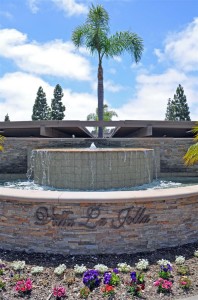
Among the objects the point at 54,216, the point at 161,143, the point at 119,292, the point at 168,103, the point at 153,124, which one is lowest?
the point at 119,292

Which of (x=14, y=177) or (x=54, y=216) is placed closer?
(x=54, y=216)

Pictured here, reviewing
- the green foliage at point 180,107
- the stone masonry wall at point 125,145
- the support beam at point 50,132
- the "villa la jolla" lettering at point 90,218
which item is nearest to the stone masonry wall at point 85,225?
the "villa la jolla" lettering at point 90,218

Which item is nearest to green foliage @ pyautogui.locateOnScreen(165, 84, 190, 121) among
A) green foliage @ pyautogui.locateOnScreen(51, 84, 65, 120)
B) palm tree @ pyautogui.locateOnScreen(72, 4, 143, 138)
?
green foliage @ pyautogui.locateOnScreen(51, 84, 65, 120)

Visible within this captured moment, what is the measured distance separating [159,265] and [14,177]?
826 centimetres

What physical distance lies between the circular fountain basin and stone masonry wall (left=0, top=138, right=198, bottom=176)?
118 inches

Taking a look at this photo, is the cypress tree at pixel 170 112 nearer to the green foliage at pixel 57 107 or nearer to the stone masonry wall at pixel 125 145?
the green foliage at pixel 57 107

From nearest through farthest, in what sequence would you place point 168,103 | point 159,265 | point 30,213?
point 159,265 < point 30,213 < point 168,103

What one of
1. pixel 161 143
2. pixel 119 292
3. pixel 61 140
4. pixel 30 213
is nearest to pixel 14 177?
pixel 61 140

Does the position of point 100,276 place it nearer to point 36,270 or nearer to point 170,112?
point 36,270

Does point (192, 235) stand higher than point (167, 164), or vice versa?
point (167, 164)

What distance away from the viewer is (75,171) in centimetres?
827

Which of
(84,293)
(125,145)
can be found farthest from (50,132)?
(84,293)

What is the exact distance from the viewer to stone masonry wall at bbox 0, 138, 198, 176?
1168cm

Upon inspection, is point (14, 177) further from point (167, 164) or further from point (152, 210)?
point (152, 210)
